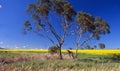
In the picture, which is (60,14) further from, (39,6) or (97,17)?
(97,17)

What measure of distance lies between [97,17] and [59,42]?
38.8ft

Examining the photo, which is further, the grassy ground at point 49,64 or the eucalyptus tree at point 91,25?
the eucalyptus tree at point 91,25

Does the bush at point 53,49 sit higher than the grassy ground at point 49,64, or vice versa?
the bush at point 53,49

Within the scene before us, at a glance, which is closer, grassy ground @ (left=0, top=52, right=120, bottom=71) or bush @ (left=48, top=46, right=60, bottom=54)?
grassy ground @ (left=0, top=52, right=120, bottom=71)

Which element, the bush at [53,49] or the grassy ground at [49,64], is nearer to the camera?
the grassy ground at [49,64]

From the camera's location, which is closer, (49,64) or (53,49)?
(49,64)

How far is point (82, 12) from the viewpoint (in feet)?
151

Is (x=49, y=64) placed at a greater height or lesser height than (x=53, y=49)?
lesser

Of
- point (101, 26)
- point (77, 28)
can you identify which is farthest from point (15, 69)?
point (101, 26)

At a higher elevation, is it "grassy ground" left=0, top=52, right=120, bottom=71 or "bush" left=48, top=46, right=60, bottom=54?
"bush" left=48, top=46, right=60, bottom=54

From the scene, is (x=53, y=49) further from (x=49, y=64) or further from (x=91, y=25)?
(x=49, y=64)

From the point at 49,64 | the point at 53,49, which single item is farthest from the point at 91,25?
the point at 49,64

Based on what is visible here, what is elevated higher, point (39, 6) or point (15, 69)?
point (39, 6)

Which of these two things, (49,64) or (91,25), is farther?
(91,25)
